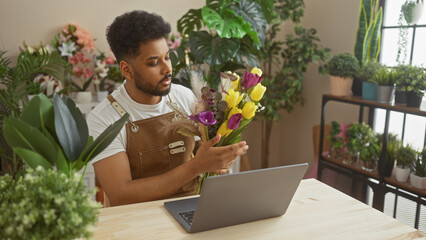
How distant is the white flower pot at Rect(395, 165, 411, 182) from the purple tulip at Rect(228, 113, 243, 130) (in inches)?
67.1

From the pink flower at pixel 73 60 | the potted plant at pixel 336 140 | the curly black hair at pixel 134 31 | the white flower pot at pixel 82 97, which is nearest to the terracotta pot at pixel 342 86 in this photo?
the potted plant at pixel 336 140

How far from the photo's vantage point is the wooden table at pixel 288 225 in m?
1.16

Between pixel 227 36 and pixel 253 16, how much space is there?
421mm

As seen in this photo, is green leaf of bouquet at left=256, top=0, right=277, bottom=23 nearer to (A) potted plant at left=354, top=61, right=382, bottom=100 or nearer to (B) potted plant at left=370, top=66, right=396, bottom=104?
(A) potted plant at left=354, top=61, right=382, bottom=100

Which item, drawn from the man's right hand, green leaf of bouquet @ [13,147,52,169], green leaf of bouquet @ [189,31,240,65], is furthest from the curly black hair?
green leaf of bouquet @ [189,31,240,65]

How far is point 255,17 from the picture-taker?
310 cm

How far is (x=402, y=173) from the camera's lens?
2502 mm

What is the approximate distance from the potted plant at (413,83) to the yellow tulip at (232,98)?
1.64m

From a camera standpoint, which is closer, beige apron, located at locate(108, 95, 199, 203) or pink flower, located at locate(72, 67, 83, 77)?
beige apron, located at locate(108, 95, 199, 203)

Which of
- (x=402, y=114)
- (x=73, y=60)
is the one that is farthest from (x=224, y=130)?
(x=73, y=60)

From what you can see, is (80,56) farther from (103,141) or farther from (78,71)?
(103,141)

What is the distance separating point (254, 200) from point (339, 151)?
6.63 feet

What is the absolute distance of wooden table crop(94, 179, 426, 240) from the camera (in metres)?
1.16

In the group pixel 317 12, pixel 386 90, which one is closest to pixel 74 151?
pixel 386 90
